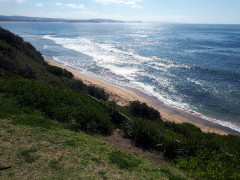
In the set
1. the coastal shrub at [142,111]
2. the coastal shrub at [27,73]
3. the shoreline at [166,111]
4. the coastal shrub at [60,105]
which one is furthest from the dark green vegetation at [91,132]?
the shoreline at [166,111]

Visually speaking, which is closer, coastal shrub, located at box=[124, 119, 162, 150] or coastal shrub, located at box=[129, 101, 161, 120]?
coastal shrub, located at box=[124, 119, 162, 150]

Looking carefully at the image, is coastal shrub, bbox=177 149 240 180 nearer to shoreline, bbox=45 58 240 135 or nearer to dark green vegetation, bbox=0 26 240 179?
dark green vegetation, bbox=0 26 240 179

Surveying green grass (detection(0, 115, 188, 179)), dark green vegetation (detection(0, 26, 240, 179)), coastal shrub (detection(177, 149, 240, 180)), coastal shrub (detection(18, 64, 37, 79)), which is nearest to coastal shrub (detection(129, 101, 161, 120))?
dark green vegetation (detection(0, 26, 240, 179))

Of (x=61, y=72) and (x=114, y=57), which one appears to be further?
(x=114, y=57)

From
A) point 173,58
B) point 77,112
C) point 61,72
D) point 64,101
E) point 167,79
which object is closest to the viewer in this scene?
point 77,112

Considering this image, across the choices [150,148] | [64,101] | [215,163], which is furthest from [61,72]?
[215,163]

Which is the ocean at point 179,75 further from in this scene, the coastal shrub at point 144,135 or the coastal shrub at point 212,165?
the coastal shrub at point 144,135

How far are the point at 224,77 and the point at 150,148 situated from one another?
83.3ft

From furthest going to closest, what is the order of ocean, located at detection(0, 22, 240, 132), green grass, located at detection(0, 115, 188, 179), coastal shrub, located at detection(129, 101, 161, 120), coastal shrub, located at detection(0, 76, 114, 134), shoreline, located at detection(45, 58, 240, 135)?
ocean, located at detection(0, 22, 240, 132)
shoreline, located at detection(45, 58, 240, 135)
coastal shrub, located at detection(129, 101, 161, 120)
coastal shrub, located at detection(0, 76, 114, 134)
green grass, located at detection(0, 115, 188, 179)

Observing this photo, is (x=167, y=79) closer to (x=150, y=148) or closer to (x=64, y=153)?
(x=150, y=148)

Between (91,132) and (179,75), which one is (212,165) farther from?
(179,75)

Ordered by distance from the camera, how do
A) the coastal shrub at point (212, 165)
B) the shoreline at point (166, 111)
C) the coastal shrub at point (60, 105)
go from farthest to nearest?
the shoreline at point (166, 111)
the coastal shrub at point (60, 105)
the coastal shrub at point (212, 165)

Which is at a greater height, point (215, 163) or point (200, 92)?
point (215, 163)

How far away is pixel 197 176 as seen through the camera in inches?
267
